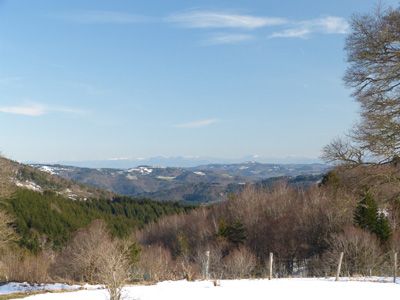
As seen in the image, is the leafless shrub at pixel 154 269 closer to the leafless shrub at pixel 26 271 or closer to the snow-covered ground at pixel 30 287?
the snow-covered ground at pixel 30 287

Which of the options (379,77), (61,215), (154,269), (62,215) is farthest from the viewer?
(62,215)

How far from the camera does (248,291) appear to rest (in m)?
14.2

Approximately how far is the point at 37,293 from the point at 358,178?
34.4 feet

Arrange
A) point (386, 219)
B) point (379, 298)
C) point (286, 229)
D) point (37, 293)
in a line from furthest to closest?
point (286, 229), point (386, 219), point (37, 293), point (379, 298)

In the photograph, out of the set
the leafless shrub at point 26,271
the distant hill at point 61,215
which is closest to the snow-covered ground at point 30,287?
the leafless shrub at point 26,271

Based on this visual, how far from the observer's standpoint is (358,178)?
13734 millimetres

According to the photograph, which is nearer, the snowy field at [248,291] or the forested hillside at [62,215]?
the snowy field at [248,291]

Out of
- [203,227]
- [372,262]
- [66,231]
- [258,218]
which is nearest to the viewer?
[372,262]

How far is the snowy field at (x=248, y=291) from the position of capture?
13.2m

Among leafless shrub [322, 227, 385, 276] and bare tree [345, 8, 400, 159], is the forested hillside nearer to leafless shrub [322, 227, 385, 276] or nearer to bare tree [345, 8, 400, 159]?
leafless shrub [322, 227, 385, 276]

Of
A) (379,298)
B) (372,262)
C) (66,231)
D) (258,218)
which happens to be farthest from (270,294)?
(66,231)

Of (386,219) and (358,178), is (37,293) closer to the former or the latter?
(358,178)

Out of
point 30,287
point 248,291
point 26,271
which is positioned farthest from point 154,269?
point 248,291

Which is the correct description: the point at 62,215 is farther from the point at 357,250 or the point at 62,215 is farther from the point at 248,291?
the point at 248,291
